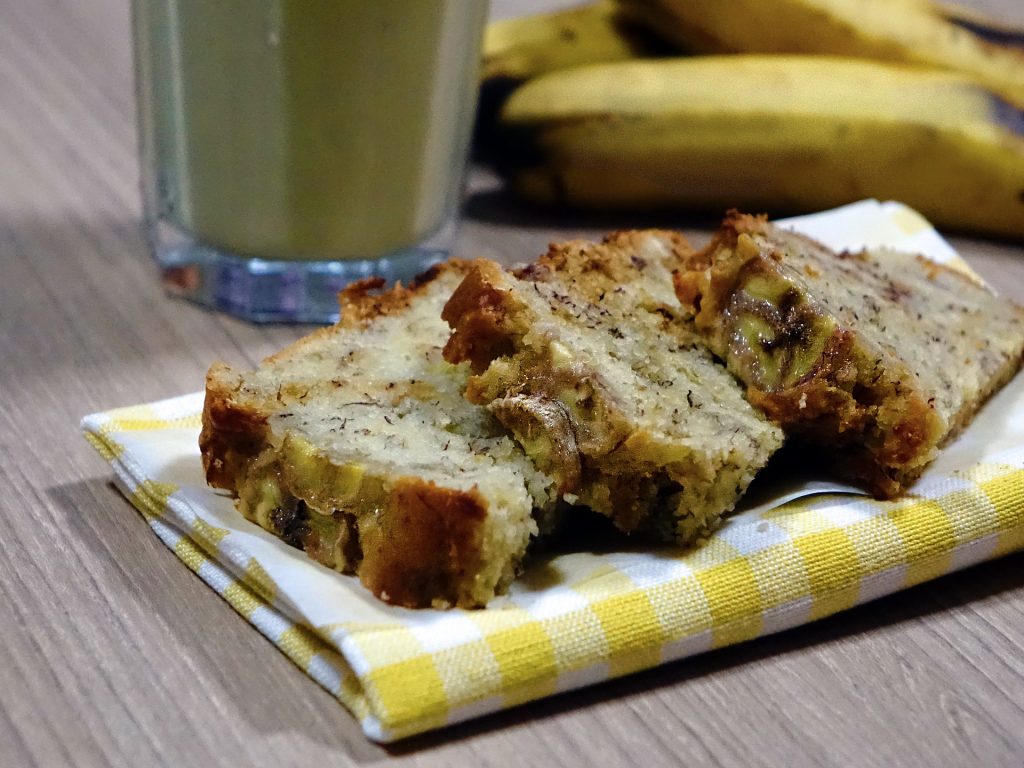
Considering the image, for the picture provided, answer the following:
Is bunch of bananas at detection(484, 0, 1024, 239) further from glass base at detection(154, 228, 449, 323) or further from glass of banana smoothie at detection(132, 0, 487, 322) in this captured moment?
glass base at detection(154, 228, 449, 323)

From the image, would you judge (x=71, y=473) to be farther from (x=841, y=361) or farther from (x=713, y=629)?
(x=841, y=361)

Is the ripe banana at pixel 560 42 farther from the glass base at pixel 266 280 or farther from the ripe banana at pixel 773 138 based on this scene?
the glass base at pixel 266 280

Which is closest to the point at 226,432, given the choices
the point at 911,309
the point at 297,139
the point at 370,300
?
the point at 370,300

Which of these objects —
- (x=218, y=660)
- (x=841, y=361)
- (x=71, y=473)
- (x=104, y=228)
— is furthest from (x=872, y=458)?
(x=104, y=228)

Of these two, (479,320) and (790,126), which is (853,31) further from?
(479,320)

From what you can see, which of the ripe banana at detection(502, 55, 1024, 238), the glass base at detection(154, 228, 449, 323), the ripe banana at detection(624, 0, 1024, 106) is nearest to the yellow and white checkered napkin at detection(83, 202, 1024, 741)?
the glass base at detection(154, 228, 449, 323)

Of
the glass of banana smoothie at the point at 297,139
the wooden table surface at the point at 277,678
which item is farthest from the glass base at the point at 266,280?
the wooden table surface at the point at 277,678
